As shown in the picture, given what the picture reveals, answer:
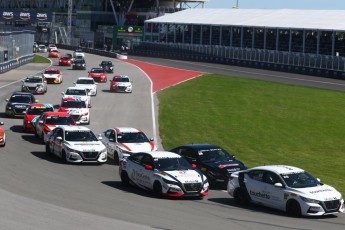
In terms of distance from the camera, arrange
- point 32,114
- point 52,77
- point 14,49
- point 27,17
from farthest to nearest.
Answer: point 27,17 < point 14,49 < point 52,77 < point 32,114

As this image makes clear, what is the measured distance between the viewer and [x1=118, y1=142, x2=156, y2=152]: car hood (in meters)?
30.0

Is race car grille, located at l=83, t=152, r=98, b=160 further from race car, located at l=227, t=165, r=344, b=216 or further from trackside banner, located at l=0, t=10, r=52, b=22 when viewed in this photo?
trackside banner, located at l=0, t=10, r=52, b=22

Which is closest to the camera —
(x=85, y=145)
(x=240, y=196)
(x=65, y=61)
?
(x=240, y=196)

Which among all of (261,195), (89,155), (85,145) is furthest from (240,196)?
(85,145)

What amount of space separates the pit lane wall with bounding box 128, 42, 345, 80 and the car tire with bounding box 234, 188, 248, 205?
54.7m

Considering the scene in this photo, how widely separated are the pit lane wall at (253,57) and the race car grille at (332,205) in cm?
5619

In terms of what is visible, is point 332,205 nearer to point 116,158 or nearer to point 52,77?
point 116,158

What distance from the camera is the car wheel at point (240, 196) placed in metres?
23.0

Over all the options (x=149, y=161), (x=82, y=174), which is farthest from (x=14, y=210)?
(x=82, y=174)

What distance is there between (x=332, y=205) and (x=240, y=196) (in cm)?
306

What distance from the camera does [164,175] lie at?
23359 millimetres

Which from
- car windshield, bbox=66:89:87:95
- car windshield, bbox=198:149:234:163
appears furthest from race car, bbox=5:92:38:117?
car windshield, bbox=198:149:234:163

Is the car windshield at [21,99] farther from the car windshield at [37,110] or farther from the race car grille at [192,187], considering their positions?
the race car grille at [192,187]

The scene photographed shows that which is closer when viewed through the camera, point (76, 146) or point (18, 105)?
point (76, 146)
